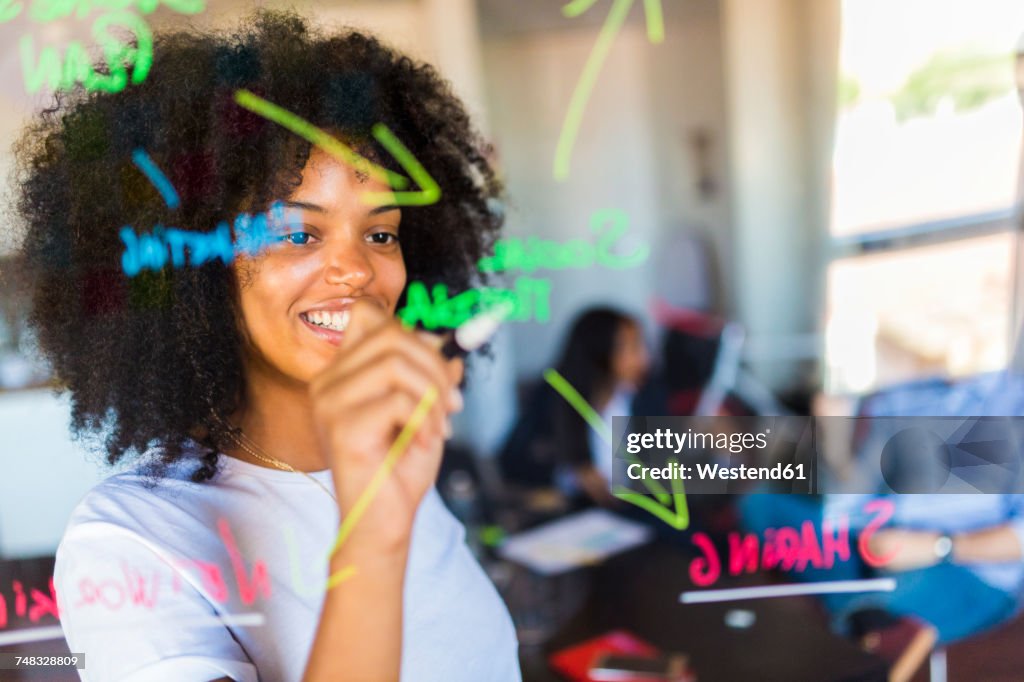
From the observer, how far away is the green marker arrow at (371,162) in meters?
0.62

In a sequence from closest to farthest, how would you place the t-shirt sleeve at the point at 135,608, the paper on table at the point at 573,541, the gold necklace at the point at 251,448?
the t-shirt sleeve at the point at 135,608
the gold necklace at the point at 251,448
the paper on table at the point at 573,541

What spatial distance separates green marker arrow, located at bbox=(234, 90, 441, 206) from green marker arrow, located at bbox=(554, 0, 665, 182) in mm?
116

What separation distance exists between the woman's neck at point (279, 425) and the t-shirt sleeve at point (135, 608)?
11 cm

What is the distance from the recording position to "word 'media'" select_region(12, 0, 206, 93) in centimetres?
65

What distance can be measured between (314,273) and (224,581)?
0.27 metres

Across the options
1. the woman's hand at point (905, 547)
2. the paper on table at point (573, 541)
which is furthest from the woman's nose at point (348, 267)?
the woman's hand at point (905, 547)

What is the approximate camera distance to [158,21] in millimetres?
658

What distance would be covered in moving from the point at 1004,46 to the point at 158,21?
0.76 meters

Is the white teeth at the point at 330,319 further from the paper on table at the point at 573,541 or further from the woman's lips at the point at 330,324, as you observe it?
the paper on table at the point at 573,541

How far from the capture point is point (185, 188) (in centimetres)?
62

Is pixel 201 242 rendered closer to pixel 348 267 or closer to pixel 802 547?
pixel 348 267

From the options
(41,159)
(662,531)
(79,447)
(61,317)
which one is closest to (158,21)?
(41,159)

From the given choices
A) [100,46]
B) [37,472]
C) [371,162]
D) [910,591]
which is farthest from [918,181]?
[37,472]

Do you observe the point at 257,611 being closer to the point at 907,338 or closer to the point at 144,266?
the point at 144,266
